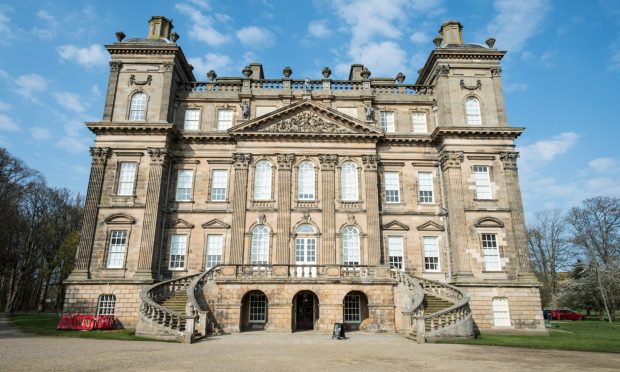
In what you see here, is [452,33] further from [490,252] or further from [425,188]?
[490,252]

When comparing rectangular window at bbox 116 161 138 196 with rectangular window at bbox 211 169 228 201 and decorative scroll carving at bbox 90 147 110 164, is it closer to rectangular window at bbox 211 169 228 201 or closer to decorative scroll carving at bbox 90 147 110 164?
decorative scroll carving at bbox 90 147 110 164

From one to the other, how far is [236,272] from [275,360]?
38.6 ft

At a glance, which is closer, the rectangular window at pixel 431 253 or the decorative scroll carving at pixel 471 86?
the rectangular window at pixel 431 253

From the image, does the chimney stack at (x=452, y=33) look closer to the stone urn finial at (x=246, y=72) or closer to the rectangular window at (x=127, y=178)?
the stone urn finial at (x=246, y=72)

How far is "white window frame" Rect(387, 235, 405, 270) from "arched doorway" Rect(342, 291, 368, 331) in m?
3.40

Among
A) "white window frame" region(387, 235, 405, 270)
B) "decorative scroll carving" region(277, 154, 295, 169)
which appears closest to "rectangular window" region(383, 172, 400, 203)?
"white window frame" region(387, 235, 405, 270)

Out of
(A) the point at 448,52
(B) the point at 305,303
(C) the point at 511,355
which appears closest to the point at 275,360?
(C) the point at 511,355

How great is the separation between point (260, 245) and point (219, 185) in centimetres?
559

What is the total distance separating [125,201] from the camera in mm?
27234

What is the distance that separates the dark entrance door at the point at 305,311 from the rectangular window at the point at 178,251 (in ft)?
27.8

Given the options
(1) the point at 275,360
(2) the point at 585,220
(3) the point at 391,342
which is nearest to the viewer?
(1) the point at 275,360

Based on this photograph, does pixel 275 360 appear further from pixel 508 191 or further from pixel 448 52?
pixel 448 52

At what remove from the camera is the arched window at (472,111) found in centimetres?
2956

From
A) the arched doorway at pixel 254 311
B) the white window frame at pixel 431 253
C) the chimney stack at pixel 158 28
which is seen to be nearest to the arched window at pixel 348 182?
the white window frame at pixel 431 253
